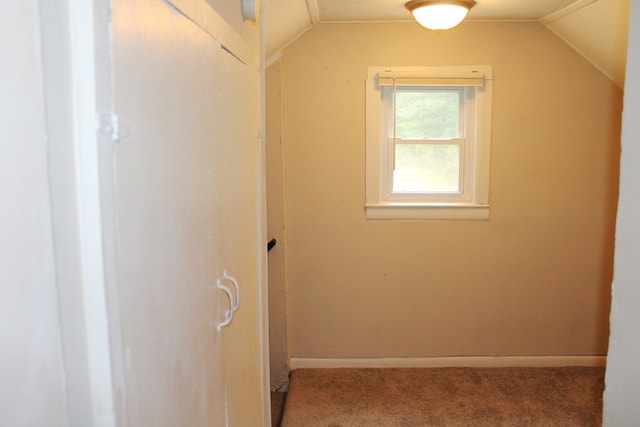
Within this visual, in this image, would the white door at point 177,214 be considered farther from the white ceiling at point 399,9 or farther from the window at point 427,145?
the window at point 427,145

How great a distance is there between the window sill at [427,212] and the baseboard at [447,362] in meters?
0.87

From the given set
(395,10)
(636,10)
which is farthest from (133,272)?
(395,10)

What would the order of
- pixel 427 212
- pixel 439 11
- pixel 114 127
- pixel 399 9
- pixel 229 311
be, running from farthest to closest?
1. pixel 427 212
2. pixel 399 9
3. pixel 439 11
4. pixel 229 311
5. pixel 114 127

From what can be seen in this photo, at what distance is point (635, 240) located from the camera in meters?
1.12

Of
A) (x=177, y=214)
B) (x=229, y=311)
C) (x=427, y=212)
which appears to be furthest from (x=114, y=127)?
(x=427, y=212)

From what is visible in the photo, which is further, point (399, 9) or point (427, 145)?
point (427, 145)

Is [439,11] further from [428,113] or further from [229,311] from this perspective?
[229,311]

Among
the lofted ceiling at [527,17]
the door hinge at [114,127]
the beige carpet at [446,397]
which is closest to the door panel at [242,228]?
the door hinge at [114,127]

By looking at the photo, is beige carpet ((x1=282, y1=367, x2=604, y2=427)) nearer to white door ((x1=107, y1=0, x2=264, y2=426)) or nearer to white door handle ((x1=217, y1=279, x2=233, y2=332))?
white door ((x1=107, y1=0, x2=264, y2=426))

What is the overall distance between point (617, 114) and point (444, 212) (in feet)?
3.68

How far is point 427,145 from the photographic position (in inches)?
120

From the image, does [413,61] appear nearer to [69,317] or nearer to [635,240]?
[635,240]

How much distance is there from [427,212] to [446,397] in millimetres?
1037

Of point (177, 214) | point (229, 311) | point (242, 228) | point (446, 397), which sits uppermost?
point (177, 214)
